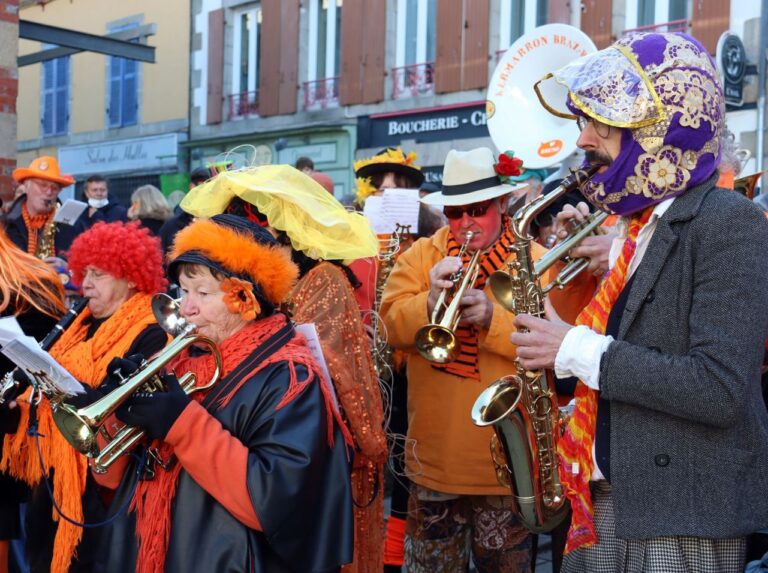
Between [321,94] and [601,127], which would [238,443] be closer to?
[601,127]

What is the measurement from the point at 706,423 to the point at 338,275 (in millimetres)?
1890

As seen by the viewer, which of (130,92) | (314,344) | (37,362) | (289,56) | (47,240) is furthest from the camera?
(130,92)

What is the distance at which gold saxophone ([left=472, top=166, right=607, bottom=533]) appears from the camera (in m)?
2.84

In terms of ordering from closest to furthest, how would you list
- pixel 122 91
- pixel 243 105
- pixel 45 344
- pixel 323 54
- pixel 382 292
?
pixel 45 344
pixel 382 292
pixel 323 54
pixel 243 105
pixel 122 91

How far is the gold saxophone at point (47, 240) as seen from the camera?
6922mm

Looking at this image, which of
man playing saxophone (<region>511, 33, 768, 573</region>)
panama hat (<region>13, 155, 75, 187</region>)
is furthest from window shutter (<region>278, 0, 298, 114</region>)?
man playing saxophone (<region>511, 33, 768, 573</region>)

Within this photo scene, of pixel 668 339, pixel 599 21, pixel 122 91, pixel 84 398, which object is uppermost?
pixel 122 91

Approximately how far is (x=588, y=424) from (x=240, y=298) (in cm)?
109

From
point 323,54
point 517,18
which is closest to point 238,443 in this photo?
point 517,18

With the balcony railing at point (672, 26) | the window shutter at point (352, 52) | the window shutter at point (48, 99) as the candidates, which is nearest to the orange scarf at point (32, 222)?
the balcony railing at point (672, 26)

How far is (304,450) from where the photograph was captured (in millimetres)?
2570

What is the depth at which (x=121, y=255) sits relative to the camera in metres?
3.84

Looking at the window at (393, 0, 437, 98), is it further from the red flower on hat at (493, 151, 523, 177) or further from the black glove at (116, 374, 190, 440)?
the black glove at (116, 374, 190, 440)

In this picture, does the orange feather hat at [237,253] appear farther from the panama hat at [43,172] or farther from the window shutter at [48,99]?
the window shutter at [48,99]
